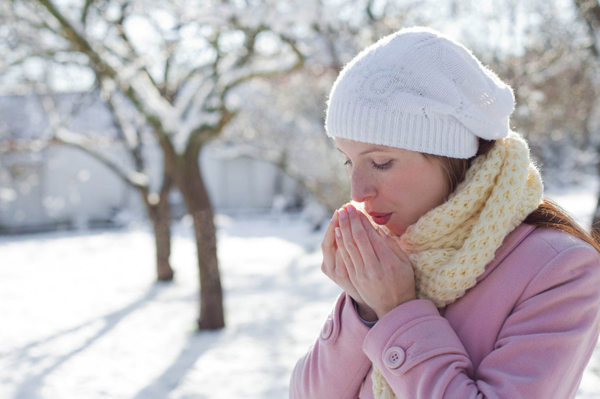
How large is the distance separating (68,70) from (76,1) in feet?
3.19

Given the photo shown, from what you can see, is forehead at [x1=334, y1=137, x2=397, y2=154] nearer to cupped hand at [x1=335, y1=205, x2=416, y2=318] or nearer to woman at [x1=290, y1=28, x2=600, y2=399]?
woman at [x1=290, y1=28, x2=600, y2=399]

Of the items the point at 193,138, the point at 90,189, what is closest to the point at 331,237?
the point at 193,138

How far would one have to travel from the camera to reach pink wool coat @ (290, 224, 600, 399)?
0.91 meters

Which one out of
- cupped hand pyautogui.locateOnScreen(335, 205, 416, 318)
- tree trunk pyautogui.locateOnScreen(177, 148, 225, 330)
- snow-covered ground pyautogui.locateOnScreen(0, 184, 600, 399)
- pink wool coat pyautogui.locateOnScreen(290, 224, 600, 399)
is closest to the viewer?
pink wool coat pyautogui.locateOnScreen(290, 224, 600, 399)

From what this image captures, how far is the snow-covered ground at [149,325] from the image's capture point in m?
4.71

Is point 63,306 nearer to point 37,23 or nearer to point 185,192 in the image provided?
point 185,192

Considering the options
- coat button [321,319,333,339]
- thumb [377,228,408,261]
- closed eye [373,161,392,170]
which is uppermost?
closed eye [373,161,392,170]

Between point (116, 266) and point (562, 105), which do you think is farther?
point (116, 266)

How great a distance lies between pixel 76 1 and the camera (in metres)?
7.04

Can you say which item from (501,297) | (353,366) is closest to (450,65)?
(501,297)

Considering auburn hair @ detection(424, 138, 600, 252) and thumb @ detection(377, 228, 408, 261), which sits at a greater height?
auburn hair @ detection(424, 138, 600, 252)

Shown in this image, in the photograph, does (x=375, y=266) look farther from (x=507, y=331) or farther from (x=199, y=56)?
(x=199, y=56)

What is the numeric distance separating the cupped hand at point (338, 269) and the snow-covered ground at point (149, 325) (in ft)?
11.1

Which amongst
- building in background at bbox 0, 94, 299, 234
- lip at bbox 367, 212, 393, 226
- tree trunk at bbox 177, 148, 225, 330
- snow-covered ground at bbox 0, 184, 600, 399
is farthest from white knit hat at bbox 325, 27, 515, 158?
building in background at bbox 0, 94, 299, 234
